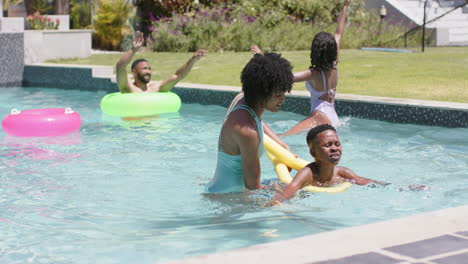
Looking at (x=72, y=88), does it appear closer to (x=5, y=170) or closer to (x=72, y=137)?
(x=72, y=137)

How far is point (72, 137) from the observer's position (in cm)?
935

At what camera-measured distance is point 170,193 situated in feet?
20.7

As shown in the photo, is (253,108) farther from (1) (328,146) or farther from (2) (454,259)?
(2) (454,259)

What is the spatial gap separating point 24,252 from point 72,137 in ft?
16.1

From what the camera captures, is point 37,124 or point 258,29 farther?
point 258,29

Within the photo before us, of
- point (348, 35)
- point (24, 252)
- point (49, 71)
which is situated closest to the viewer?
point (24, 252)

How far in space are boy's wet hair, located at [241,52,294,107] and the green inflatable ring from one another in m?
6.09

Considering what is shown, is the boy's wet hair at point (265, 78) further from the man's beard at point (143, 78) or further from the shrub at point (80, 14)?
the shrub at point (80, 14)

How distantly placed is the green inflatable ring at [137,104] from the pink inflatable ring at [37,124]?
1327mm

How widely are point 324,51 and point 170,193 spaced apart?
2.73m

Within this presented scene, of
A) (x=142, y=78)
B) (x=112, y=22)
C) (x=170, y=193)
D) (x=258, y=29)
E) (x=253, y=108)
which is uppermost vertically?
(x=112, y=22)

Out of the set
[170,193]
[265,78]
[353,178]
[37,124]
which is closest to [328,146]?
[353,178]

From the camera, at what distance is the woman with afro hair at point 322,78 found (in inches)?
312

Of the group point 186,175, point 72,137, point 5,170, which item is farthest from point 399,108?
point 5,170
